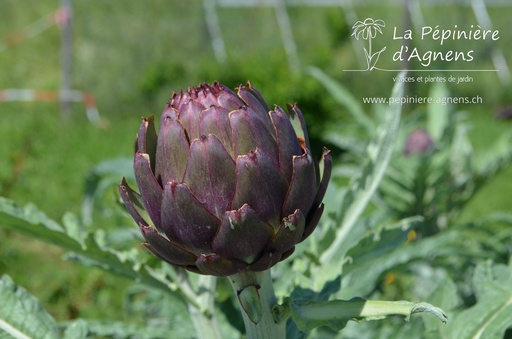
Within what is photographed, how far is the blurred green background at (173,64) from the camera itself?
4.61m

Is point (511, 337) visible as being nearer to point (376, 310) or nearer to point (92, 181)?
point (376, 310)

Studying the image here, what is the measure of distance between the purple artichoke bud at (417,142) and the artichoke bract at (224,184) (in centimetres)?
128

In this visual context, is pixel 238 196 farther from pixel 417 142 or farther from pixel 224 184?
pixel 417 142

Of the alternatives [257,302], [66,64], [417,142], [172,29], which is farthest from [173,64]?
[257,302]

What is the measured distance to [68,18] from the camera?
5.20m

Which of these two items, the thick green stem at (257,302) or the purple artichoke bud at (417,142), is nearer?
the thick green stem at (257,302)

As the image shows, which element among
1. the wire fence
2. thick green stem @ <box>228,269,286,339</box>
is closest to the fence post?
the wire fence

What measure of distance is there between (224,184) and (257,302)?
0.15m

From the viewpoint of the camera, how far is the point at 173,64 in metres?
5.84

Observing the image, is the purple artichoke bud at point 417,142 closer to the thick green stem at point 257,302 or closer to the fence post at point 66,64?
the thick green stem at point 257,302

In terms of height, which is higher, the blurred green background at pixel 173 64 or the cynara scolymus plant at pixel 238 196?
the blurred green background at pixel 173 64

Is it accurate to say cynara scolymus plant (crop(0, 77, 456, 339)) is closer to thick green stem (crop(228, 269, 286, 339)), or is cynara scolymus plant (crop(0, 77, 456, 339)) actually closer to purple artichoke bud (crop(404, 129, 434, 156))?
thick green stem (crop(228, 269, 286, 339))

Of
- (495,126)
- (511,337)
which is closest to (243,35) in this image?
(495,126)

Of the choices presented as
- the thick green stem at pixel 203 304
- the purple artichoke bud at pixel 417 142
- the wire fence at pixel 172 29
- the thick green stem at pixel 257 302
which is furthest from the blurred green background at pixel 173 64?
the thick green stem at pixel 257 302
